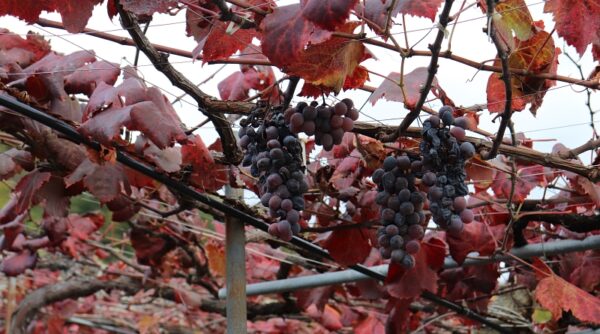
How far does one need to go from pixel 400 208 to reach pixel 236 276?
588mm

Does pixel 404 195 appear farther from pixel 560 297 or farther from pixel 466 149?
pixel 560 297

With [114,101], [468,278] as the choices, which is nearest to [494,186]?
[468,278]

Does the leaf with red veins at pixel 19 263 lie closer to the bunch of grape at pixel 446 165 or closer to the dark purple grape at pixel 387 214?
the dark purple grape at pixel 387 214

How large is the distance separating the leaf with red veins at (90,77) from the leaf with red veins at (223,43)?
30 centimetres

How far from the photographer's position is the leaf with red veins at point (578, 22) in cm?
107

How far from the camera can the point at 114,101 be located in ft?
4.23

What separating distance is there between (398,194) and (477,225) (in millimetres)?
644

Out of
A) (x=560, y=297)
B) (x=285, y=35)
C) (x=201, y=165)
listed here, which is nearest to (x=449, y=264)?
(x=560, y=297)

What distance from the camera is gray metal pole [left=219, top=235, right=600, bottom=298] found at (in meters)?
1.67

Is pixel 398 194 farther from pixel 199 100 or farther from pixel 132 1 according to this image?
pixel 132 1

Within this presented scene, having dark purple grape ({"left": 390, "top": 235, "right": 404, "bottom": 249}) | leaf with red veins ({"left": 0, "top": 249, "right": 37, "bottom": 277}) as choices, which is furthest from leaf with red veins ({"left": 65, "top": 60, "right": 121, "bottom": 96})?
leaf with red veins ({"left": 0, "top": 249, "right": 37, "bottom": 277})

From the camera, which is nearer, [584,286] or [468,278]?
[584,286]

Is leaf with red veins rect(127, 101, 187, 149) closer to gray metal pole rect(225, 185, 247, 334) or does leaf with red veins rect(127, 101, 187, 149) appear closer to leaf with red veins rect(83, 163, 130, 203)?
leaf with red veins rect(83, 163, 130, 203)

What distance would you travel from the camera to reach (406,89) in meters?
1.13
